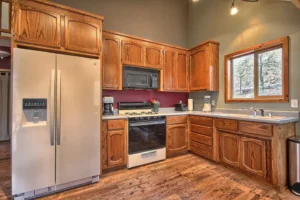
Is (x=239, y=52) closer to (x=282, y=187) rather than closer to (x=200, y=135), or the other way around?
(x=200, y=135)

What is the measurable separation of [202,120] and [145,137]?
1171mm

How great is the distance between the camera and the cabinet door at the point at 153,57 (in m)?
3.11

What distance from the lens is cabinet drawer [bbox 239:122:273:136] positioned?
1.97m

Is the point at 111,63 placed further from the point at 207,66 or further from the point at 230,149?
the point at 230,149

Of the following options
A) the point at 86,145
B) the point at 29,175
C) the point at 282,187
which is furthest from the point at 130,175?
the point at 282,187

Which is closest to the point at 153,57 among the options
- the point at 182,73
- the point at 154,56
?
the point at 154,56

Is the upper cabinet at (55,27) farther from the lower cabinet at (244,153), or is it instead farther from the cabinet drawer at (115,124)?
the lower cabinet at (244,153)

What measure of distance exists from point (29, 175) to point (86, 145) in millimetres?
669

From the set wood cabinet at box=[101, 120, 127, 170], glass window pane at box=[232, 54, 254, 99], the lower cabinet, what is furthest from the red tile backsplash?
the lower cabinet

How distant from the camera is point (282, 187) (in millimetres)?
1912

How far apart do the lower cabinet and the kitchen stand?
0.05ft

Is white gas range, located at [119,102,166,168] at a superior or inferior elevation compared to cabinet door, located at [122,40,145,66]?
inferior

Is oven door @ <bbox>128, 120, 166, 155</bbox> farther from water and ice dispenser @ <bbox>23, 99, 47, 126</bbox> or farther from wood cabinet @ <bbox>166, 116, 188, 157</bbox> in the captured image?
water and ice dispenser @ <bbox>23, 99, 47, 126</bbox>

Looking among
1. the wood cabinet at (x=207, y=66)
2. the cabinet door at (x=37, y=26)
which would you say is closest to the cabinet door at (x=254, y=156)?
the wood cabinet at (x=207, y=66)
